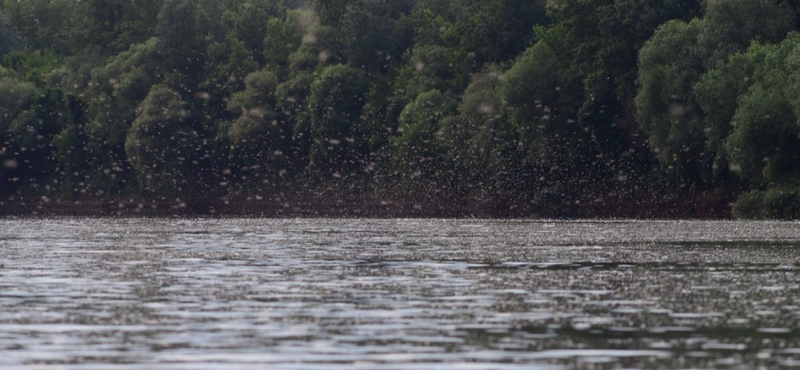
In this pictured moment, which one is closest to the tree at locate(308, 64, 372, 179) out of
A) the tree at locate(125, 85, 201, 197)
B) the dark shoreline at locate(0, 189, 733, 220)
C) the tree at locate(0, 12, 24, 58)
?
the dark shoreline at locate(0, 189, 733, 220)

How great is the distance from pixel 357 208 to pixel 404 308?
337ft

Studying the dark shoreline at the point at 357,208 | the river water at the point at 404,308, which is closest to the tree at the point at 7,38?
the dark shoreline at the point at 357,208

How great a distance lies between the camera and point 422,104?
126000mm

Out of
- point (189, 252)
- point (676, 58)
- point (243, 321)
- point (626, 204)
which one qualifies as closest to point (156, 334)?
point (243, 321)

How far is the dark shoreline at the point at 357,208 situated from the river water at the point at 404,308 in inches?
2100

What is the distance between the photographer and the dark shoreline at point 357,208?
→ 334ft

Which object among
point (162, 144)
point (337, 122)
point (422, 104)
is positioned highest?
point (422, 104)

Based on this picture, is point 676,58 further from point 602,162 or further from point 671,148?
point 602,162

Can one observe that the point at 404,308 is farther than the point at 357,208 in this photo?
No

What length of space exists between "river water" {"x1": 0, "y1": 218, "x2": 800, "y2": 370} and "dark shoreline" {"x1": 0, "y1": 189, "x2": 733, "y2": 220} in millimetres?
53334

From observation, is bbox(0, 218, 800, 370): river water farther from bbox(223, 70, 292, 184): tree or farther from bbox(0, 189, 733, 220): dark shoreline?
bbox(223, 70, 292, 184): tree

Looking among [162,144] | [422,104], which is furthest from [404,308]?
[162,144]

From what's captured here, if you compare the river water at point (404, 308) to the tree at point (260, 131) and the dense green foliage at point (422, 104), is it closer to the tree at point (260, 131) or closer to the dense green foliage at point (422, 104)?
the dense green foliage at point (422, 104)

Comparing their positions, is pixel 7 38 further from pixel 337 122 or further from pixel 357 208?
pixel 357 208
